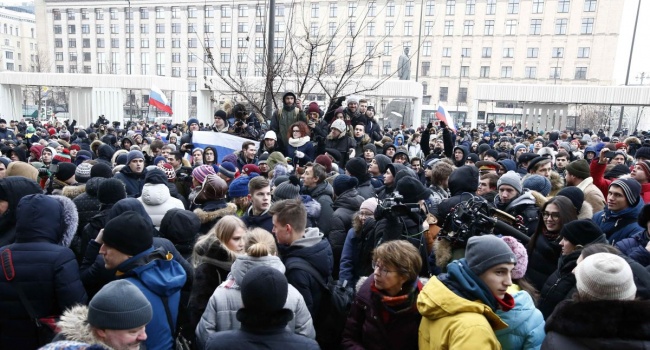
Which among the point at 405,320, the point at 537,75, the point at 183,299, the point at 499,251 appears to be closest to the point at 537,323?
the point at 499,251

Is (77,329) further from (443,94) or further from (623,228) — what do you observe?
(443,94)

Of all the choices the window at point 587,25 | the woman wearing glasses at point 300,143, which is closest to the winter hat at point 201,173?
the woman wearing glasses at point 300,143

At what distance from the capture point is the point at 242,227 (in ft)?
12.2

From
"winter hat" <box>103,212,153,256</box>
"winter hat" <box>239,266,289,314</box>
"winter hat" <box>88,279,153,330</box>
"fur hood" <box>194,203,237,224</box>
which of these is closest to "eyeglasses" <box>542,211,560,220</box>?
"winter hat" <box>239,266,289,314</box>

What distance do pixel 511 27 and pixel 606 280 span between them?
241 feet

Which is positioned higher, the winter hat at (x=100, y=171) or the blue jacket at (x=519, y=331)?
the winter hat at (x=100, y=171)

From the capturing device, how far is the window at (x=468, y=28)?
68.9 meters

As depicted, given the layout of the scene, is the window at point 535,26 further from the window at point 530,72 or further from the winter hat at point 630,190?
the winter hat at point 630,190

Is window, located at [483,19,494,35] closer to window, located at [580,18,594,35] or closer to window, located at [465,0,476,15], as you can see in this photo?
window, located at [465,0,476,15]

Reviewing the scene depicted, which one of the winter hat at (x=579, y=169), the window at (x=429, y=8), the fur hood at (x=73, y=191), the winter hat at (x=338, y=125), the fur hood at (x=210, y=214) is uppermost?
the window at (x=429, y=8)

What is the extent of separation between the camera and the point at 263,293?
98.4 inches

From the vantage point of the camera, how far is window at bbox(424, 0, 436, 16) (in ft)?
229

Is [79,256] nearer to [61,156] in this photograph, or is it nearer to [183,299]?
[183,299]

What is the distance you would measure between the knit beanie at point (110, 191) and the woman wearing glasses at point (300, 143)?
4.29 m
